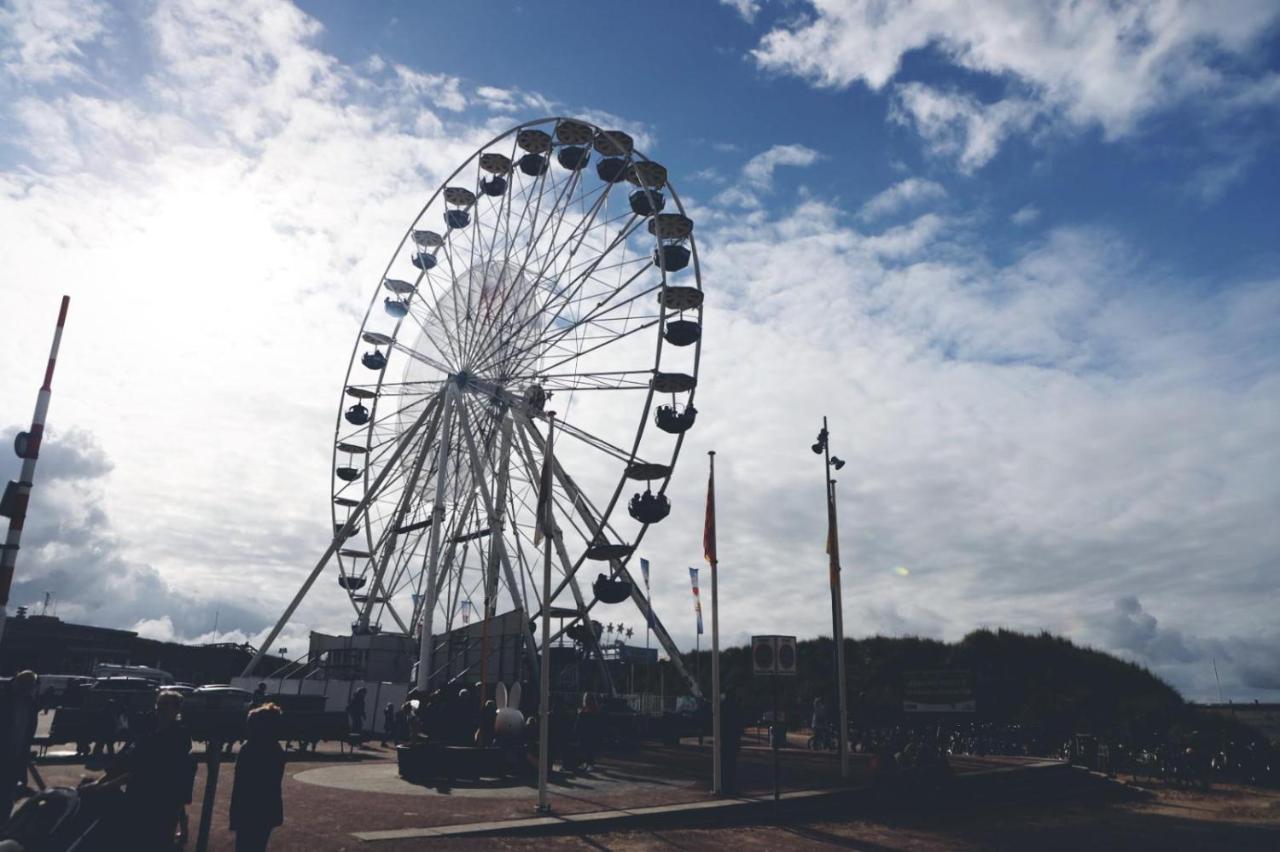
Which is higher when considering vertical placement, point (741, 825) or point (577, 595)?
point (577, 595)

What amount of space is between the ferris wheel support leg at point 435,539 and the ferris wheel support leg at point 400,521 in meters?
0.82

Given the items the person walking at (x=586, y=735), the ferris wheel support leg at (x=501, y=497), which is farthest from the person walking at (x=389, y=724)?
the person walking at (x=586, y=735)

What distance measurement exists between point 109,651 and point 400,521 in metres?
63.8

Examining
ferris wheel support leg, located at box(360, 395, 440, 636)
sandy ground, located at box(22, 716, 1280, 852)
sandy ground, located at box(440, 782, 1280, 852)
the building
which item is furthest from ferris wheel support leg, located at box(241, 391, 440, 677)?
the building

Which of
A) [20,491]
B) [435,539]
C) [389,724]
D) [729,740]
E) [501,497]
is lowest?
[389,724]

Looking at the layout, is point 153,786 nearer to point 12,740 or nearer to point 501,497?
point 12,740

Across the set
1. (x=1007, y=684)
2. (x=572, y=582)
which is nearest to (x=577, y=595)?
(x=572, y=582)

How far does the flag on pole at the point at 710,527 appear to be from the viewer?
1792 cm

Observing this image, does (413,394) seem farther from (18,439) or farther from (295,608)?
(18,439)

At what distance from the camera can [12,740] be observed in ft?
25.1

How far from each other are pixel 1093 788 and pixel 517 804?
1705 cm

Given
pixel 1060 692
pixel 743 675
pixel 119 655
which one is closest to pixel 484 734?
pixel 1060 692

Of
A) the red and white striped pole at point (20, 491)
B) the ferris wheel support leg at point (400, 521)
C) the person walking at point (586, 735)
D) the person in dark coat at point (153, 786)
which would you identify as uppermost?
the ferris wheel support leg at point (400, 521)

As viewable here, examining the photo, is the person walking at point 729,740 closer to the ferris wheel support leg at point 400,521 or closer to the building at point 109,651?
the ferris wheel support leg at point 400,521
